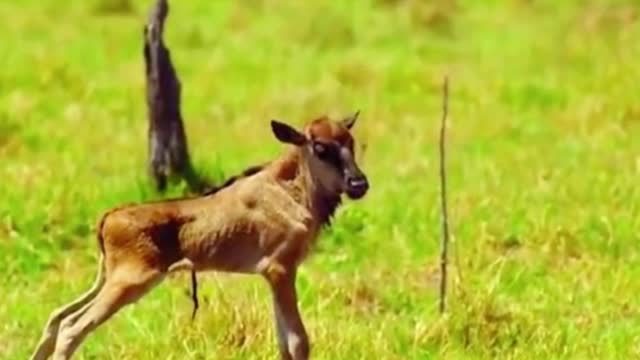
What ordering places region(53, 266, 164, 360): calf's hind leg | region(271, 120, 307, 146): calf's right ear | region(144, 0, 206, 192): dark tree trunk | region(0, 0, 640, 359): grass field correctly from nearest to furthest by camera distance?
1. region(53, 266, 164, 360): calf's hind leg
2. region(271, 120, 307, 146): calf's right ear
3. region(0, 0, 640, 359): grass field
4. region(144, 0, 206, 192): dark tree trunk

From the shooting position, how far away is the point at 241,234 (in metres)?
8.09

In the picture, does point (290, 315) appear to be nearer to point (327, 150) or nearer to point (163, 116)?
point (327, 150)

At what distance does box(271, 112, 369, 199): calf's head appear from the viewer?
26.0 feet

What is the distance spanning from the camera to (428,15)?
1847 centimetres

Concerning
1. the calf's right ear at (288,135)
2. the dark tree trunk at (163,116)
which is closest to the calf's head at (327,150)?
the calf's right ear at (288,135)

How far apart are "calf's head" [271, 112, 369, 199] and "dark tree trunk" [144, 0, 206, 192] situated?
Answer: 422 cm

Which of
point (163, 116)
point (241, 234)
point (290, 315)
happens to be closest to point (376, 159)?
point (163, 116)

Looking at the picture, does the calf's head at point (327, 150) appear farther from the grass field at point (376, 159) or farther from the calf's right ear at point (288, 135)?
the grass field at point (376, 159)

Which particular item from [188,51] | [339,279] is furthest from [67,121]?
[339,279]

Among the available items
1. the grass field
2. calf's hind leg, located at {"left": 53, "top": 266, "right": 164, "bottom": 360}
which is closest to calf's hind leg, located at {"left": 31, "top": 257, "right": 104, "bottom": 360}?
calf's hind leg, located at {"left": 53, "top": 266, "right": 164, "bottom": 360}

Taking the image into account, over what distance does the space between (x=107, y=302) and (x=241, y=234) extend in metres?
0.68

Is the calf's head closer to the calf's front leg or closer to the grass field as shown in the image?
the calf's front leg

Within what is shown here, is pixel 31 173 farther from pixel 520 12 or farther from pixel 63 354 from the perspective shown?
pixel 520 12

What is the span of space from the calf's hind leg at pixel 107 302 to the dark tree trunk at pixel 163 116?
4278 millimetres
